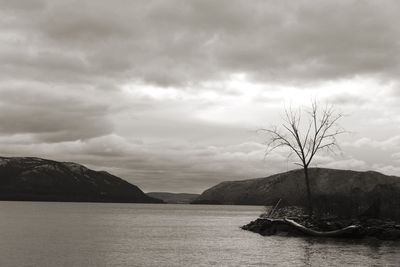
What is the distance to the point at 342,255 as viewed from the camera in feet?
140

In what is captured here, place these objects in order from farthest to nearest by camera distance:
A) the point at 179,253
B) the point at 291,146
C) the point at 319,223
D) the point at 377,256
A: the point at 291,146 → the point at 319,223 → the point at 179,253 → the point at 377,256

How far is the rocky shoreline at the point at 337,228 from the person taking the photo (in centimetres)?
5328

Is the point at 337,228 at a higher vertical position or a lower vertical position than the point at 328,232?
higher

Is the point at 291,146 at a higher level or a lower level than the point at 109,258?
higher

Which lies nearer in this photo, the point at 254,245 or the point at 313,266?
the point at 313,266

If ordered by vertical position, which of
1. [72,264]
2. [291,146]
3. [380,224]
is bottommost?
[72,264]

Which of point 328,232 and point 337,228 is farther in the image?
point 337,228

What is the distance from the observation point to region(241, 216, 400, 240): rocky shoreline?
5328 centimetres

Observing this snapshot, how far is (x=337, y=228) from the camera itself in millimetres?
56500

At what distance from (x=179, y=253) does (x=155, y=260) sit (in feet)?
18.5

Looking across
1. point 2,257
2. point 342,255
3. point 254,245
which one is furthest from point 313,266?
point 2,257

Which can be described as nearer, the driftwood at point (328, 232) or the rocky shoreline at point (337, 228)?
the rocky shoreline at point (337, 228)

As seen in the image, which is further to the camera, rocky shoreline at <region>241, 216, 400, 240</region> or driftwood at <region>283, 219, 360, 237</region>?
driftwood at <region>283, 219, 360, 237</region>

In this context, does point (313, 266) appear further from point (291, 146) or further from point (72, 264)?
point (291, 146)
